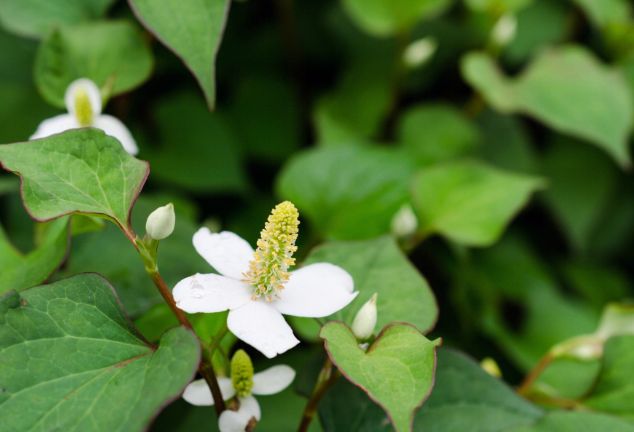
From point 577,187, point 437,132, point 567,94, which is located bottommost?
point 577,187

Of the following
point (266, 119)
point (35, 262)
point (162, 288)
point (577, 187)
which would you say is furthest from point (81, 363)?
point (577, 187)

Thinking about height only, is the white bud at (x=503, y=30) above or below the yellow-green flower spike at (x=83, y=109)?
below

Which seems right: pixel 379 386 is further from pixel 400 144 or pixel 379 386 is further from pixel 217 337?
pixel 400 144

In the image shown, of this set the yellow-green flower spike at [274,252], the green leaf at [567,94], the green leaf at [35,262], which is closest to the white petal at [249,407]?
the yellow-green flower spike at [274,252]

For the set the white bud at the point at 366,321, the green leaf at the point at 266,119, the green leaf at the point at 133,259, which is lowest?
the green leaf at the point at 266,119

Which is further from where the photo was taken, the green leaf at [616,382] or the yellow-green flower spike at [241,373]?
the green leaf at [616,382]

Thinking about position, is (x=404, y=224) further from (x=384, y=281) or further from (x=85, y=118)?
(x=85, y=118)

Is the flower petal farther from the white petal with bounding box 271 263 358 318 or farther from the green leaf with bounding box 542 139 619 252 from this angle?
the green leaf with bounding box 542 139 619 252

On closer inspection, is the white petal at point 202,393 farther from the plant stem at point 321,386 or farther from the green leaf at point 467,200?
the green leaf at point 467,200
